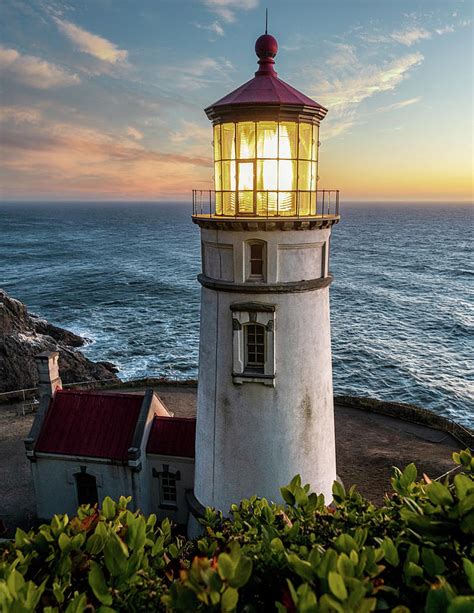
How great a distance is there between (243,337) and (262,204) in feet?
9.78

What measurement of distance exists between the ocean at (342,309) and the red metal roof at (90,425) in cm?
2020

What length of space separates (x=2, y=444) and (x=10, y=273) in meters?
64.3

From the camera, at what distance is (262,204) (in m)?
10.1

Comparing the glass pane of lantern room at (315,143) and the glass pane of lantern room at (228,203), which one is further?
the glass pane of lantern room at (228,203)

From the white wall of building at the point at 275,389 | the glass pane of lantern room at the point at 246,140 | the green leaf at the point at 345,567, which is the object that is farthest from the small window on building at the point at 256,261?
the green leaf at the point at 345,567

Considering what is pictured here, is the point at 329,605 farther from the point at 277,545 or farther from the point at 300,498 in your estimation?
the point at 300,498

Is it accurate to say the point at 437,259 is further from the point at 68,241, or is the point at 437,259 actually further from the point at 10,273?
the point at 68,241

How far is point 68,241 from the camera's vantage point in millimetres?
123938

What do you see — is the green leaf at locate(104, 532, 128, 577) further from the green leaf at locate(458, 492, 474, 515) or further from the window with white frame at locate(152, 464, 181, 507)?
the window with white frame at locate(152, 464, 181, 507)

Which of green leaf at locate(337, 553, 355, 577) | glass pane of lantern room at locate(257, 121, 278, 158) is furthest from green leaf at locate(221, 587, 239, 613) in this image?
glass pane of lantern room at locate(257, 121, 278, 158)

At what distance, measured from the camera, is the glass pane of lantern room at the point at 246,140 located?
32.0ft

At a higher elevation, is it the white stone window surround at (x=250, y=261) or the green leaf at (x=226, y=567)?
the white stone window surround at (x=250, y=261)

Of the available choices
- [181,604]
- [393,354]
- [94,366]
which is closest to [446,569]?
[181,604]

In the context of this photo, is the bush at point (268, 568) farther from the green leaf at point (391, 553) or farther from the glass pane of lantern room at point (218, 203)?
the glass pane of lantern room at point (218, 203)
